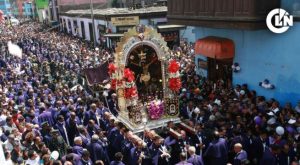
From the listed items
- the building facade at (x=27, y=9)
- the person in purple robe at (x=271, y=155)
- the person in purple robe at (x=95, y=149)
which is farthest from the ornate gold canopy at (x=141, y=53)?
the building facade at (x=27, y=9)

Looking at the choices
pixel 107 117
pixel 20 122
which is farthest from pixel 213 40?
pixel 20 122

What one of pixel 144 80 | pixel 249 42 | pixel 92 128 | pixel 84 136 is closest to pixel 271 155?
pixel 84 136

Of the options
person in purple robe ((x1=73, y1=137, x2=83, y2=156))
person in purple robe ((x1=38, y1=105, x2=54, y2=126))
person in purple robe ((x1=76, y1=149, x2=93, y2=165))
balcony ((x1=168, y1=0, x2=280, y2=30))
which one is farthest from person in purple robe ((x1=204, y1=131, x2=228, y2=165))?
person in purple robe ((x1=38, y1=105, x2=54, y2=126))

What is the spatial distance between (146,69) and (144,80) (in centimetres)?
45

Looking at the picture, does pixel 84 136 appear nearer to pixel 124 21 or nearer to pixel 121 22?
pixel 121 22

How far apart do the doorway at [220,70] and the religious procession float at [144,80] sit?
11.4ft

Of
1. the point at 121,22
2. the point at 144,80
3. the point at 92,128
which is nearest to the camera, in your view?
the point at 92,128

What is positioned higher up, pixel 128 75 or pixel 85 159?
pixel 128 75

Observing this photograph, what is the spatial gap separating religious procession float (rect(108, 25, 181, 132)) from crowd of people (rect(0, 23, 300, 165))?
0.64 m

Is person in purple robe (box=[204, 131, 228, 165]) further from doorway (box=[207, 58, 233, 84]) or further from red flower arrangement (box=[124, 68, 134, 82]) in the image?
doorway (box=[207, 58, 233, 84])

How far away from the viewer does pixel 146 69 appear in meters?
13.6

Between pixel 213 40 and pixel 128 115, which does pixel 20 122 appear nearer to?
pixel 128 115

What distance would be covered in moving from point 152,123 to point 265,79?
15.4 ft

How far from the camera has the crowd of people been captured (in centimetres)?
816
